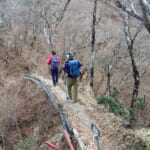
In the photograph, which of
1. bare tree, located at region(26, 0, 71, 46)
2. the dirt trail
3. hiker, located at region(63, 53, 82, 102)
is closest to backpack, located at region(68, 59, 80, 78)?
hiker, located at region(63, 53, 82, 102)

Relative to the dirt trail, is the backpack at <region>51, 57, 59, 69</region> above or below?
above

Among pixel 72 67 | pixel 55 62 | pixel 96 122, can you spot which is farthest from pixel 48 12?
pixel 96 122

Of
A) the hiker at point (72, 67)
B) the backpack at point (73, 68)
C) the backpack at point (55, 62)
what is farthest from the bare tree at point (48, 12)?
the backpack at point (73, 68)

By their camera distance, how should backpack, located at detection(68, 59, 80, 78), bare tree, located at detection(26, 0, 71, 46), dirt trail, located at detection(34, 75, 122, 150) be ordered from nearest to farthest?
dirt trail, located at detection(34, 75, 122, 150)
backpack, located at detection(68, 59, 80, 78)
bare tree, located at detection(26, 0, 71, 46)

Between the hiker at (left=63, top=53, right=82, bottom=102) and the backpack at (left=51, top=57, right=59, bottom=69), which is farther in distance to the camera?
the backpack at (left=51, top=57, right=59, bottom=69)

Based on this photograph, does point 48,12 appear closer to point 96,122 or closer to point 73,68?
point 73,68

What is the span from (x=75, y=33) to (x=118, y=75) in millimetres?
7251

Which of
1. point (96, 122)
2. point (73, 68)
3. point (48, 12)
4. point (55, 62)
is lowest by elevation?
point (96, 122)

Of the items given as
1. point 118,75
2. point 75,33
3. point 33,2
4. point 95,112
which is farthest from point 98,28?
point 95,112

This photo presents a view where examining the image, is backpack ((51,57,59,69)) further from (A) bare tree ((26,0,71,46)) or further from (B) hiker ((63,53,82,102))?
(A) bare tree ((26,0,71,46))

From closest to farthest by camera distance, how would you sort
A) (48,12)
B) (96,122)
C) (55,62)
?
(96,122)
(55,62)
(48,12)

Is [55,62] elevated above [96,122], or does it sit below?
above

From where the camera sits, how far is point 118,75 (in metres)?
19.9

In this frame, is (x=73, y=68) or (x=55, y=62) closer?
(x=73, y=68)
